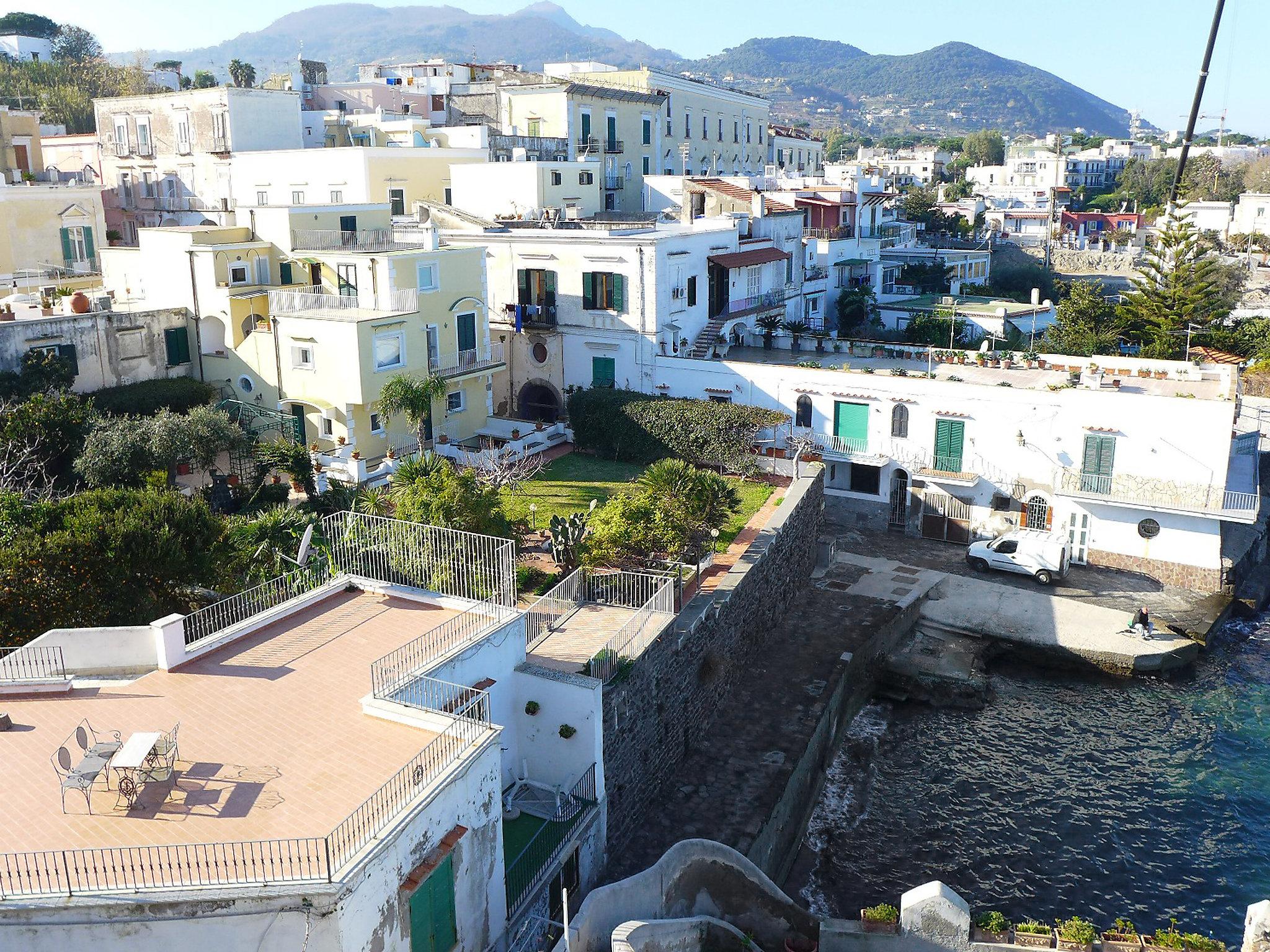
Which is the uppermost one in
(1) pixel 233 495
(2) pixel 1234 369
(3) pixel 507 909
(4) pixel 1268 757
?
(2) pixel 1234 369

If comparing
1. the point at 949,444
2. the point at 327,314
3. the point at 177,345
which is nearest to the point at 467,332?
the point at 327,314

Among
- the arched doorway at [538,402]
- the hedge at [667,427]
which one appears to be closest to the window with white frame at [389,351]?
the hedge at [667,427]

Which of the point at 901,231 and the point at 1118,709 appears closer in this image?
the point at 1118,709

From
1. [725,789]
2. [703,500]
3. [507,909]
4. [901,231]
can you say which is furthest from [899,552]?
[901,231]

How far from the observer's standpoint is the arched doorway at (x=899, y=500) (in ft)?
111

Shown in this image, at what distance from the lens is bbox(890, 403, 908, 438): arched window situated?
33.5 m

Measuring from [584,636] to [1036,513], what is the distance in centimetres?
1814

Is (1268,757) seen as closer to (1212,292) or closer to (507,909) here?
(507,909)

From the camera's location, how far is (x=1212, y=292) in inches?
1924

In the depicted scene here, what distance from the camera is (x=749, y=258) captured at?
41.7 meters

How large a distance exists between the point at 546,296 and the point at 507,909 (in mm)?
27972

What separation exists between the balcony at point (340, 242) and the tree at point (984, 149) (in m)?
155

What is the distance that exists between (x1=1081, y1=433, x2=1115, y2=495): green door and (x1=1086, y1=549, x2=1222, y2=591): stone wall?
205 cm

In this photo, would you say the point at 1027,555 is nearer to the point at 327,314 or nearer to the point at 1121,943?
the point at 1121,943
